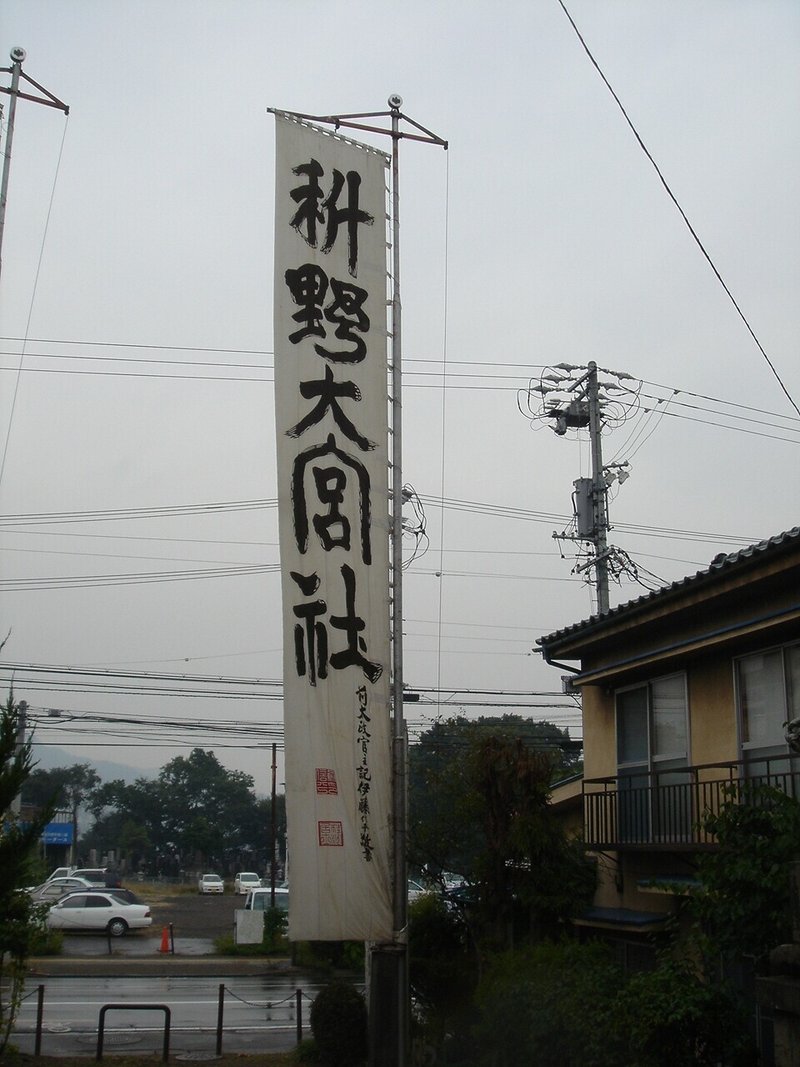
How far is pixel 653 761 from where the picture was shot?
1380 cm

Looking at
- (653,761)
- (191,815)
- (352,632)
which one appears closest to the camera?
(352,632)

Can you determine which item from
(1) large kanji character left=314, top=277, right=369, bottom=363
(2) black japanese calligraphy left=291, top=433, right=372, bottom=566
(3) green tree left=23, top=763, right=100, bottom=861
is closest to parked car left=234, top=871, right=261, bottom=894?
(3) green tree left=23, top=763, right=100, bottom=861

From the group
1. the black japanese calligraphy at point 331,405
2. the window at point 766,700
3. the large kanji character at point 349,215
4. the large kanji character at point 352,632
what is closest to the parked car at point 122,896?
the large kanji character at point 352,632

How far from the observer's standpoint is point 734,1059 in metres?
8.90

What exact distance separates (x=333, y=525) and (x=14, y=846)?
5.34 metres

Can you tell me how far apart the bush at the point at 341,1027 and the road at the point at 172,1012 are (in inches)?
145

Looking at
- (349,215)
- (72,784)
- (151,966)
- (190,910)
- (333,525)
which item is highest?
(349,215)

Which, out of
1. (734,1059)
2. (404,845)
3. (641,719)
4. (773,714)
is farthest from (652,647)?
(734,1059)

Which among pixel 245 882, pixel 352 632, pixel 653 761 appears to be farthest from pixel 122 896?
pixel 352 632

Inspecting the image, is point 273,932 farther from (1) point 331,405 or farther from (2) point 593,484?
(1) point 331,405

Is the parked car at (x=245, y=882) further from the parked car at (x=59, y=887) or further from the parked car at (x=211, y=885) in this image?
the parked car at (x=59, y=887)

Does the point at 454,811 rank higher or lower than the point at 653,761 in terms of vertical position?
lower

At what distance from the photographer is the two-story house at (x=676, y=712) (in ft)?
37.0

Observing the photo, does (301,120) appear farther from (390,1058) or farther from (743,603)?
(390,1058)
